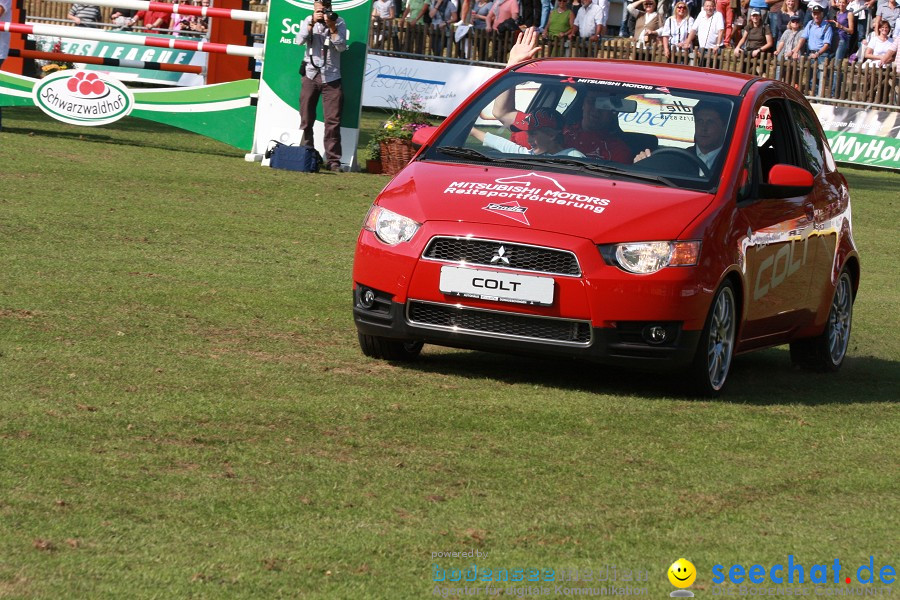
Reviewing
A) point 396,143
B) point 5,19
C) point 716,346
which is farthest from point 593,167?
point 5,19

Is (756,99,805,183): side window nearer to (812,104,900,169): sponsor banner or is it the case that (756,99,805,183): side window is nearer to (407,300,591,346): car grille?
(407,300,591,346): car grille

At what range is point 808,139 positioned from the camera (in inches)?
393

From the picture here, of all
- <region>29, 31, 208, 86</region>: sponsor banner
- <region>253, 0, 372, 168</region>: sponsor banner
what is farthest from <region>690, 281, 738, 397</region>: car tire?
<region>29, 31, 208, 86</region>: sponsor banner

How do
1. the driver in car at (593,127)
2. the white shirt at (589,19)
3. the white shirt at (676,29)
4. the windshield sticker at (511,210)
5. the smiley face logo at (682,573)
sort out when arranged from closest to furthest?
1. the smiley face logo at (682,573)
2. the windshield sticker at (511,210)
3. the driver in car at (593,127)
4. the white shirt at (676,29)
5. the white shirt at (589,19)

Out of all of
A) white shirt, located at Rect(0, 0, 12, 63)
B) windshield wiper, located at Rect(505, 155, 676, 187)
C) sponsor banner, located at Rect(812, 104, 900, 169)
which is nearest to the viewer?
windshield wiper, located at Rect(505, 155, 676, 187)

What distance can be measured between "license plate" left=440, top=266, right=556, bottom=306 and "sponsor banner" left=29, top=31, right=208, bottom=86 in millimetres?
22278

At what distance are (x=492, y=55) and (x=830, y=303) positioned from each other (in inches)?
905

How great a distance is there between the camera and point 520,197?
8109 millimetres

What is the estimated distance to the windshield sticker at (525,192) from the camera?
8.03m

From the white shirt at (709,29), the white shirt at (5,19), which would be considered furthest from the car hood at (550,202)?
the white shirt at (709,29)

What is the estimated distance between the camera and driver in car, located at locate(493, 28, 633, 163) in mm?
8789

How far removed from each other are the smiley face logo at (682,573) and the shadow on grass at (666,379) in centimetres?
312

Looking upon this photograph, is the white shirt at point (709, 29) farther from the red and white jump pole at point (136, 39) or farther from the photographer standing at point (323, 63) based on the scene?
the photographer standing at point (323, 63)

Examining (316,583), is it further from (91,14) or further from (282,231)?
(91,14)
